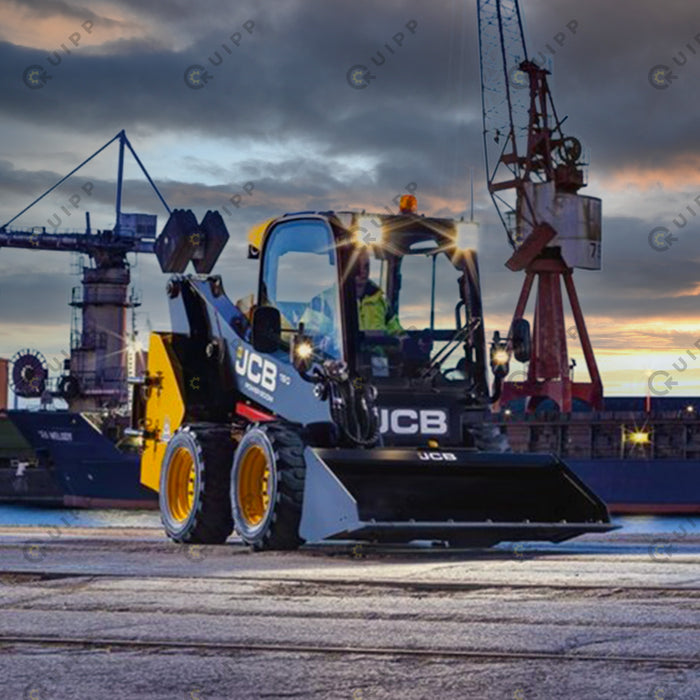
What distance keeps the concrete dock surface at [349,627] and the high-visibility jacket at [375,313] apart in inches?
110

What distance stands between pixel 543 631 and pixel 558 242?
2922 inches

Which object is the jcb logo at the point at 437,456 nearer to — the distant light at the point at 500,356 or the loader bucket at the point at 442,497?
the loader bucket at the point at 442,497

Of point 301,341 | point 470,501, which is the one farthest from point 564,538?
point 301,341

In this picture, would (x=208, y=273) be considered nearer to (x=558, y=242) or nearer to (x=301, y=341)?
(x=301, y=341)

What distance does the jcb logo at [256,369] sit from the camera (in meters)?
16.3

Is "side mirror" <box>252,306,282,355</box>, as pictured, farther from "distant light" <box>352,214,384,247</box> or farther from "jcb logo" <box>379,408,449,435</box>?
"jcb logo" <box>379,408,449,435</box>

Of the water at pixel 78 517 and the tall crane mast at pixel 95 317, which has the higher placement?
the tall crane mast at pixel 95 317

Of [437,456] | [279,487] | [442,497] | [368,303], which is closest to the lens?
[279,487]

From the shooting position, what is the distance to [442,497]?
625 inches

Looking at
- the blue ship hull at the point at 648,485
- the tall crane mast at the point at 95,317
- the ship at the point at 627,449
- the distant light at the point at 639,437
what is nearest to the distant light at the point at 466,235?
the ship at the point at 627,449

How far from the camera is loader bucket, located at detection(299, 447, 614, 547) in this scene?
568 inches

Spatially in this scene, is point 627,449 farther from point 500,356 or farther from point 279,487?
point 279,487

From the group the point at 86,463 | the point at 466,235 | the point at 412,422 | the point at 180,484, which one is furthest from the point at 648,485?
the point at 412,422

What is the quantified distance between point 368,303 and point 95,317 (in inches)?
3614
